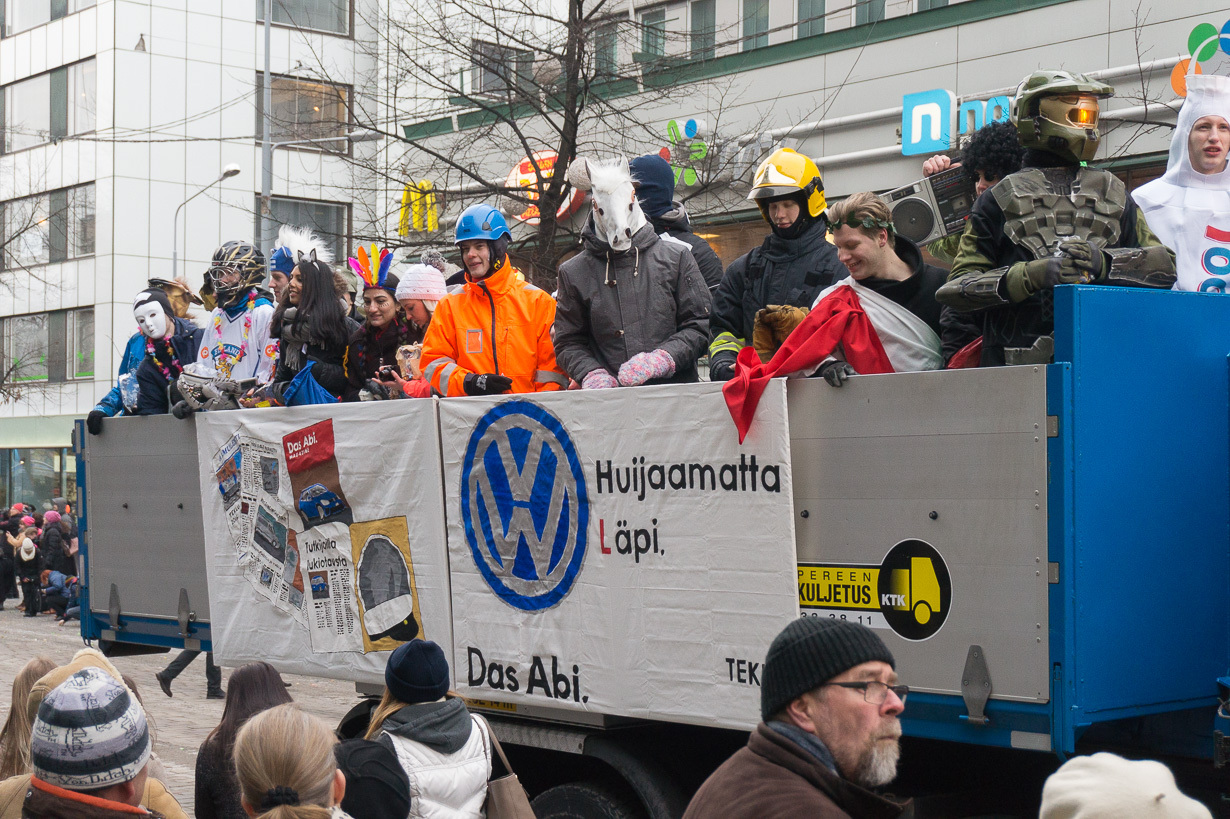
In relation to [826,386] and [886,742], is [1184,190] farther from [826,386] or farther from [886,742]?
[886,742]

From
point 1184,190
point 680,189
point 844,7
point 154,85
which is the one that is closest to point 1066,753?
point 1184,190

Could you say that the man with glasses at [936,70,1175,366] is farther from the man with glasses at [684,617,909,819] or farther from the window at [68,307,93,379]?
the window at [68,307,93,379]

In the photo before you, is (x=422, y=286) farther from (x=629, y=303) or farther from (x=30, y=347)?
(x=30, y=347)

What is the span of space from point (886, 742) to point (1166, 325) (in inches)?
74.2

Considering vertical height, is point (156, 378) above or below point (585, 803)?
above

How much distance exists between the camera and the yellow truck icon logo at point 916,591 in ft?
13.0

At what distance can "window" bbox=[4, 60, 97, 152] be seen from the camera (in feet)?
126

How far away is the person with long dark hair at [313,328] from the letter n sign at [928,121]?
11732 millimetres

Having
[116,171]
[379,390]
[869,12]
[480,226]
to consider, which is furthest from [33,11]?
[480,226]

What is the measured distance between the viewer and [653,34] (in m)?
17.7

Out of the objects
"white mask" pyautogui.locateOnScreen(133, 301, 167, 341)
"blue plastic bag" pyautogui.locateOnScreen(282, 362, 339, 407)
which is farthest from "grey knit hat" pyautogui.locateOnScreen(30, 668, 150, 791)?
"white mask" pyautogui.locateOnScreen(133, 301, 167, 341)

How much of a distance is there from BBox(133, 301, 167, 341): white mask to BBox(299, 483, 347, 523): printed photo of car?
8.54 feet

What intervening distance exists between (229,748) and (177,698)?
382 inches

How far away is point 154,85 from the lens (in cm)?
3741
